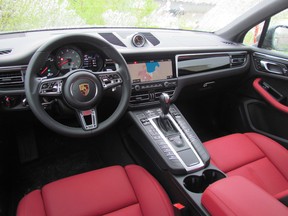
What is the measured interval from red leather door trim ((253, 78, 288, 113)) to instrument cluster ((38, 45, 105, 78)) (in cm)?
120

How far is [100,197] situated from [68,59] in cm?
59

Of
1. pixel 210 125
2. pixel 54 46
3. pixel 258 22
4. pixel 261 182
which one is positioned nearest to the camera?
pixel 54 46

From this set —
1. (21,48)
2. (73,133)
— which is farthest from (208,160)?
(21,48)

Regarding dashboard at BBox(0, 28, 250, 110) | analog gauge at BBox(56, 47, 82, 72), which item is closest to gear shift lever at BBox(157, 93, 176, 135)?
dashboard at BBox(0, 28, 250, 110)

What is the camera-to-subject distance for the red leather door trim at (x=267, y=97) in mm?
1800

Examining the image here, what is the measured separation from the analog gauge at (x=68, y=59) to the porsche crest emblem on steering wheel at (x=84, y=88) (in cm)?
12

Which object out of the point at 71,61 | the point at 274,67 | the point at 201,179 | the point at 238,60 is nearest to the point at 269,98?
the point at 274,67

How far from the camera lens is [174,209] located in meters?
Answer: 1.14

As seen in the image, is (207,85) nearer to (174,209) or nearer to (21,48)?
(174,209)

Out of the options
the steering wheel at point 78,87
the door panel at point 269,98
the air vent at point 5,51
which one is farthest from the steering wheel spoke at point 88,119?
the door panel at point 269,98

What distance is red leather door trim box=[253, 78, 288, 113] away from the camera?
180 cm

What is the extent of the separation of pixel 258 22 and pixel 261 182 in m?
1.11

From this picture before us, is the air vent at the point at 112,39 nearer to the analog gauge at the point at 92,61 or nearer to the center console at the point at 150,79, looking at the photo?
the center console at the point at 150,79

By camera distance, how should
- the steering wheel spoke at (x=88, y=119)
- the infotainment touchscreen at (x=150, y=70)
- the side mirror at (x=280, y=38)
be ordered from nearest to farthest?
the steering wheel spoke at (x=88, y=119), the infotainment touchscreen at (x=150, y=70), the side mirror at (x=280, y=38)
